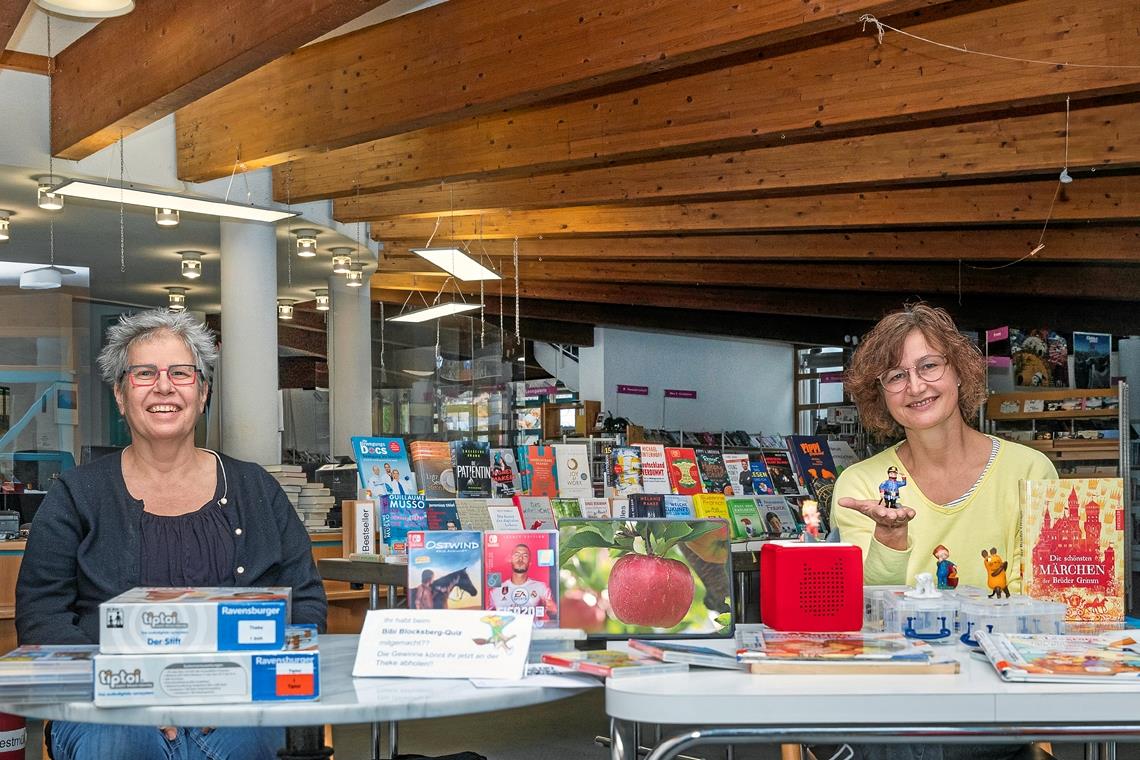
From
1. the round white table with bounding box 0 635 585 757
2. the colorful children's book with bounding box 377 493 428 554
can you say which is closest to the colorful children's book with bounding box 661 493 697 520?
the colorful children's book with bounding box 377 493 428 554

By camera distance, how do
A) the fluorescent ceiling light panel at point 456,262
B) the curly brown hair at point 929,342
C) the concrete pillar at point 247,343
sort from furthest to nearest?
the concrete pillar at point 247,343
the fluorescent ceiling light panel at point 456,262
the curly brown hair at point 929,342

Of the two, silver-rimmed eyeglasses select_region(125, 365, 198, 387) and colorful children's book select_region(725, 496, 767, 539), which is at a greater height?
silver-rimmed eyeglasses select_region(125, 365, 198, 387)

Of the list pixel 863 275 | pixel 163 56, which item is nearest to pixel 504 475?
pixel 163 56

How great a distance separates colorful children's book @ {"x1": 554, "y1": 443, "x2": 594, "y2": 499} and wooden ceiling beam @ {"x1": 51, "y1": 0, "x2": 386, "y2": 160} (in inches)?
103

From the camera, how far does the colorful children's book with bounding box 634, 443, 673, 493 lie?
682 cm

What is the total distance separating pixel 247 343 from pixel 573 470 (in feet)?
11.6

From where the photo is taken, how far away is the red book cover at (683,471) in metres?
6.92

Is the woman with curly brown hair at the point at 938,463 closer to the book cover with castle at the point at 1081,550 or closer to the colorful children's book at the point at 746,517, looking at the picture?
the book cover with castle at the point at 1081,550

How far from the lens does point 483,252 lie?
416 inches

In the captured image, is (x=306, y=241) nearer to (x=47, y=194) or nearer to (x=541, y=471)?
(x=47, y=194)

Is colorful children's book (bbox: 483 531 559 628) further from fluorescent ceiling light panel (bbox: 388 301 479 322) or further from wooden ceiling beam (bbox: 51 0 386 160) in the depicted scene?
fluorescent ceiling light panel (bbox: 388 301 479 322)

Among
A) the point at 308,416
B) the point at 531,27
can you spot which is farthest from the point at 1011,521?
the point at 308,416

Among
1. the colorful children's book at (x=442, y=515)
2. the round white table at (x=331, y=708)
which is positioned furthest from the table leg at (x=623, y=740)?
the colorful children's book at (x=442, y=515)

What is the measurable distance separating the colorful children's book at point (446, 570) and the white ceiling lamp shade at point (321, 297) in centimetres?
773
